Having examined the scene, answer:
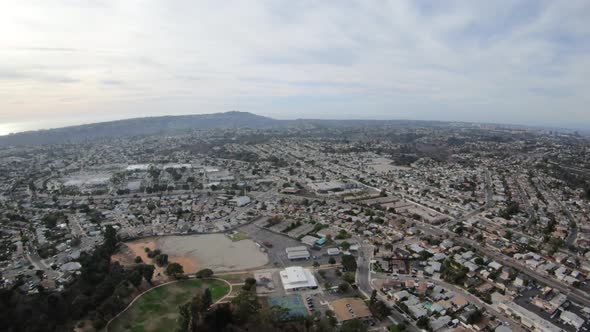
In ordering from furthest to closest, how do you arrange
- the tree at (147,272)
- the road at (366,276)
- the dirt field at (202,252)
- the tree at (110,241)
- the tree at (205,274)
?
the tree at (110,241) → the dirt field at (202,252) → the tree at (205,274) → the tree at (147,272) → the road at (366,276)

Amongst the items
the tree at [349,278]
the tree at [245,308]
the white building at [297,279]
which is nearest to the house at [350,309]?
the tree at [349,278]

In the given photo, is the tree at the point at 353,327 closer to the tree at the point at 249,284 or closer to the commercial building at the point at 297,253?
the tree at the point at 249,284

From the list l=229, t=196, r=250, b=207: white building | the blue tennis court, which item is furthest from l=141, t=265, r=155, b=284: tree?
l=229, t=196, r=250, b=207: white building

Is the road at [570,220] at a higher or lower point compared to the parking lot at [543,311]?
higher

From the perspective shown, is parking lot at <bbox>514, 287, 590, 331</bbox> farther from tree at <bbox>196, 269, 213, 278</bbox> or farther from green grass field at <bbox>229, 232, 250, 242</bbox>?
green grass field at <bbox>229, 232, 250, 242</bbox>

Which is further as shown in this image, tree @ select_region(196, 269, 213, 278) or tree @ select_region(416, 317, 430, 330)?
tree @ select_region(196, 269, 213, 278)

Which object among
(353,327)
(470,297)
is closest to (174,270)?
(353,327)

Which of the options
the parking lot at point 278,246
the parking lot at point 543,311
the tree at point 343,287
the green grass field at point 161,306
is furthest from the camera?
the parking lot at point 278,246

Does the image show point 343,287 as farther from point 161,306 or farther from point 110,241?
point 110,241
